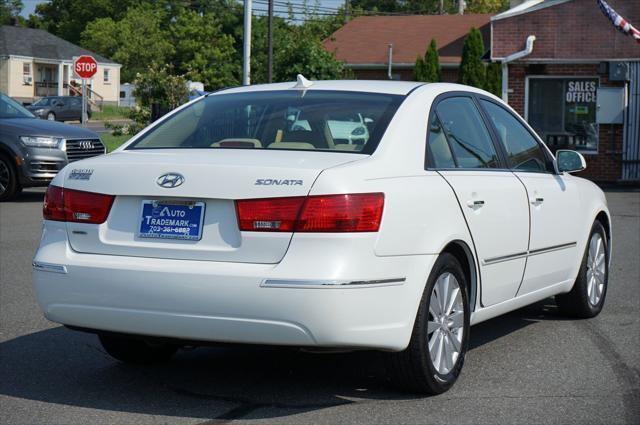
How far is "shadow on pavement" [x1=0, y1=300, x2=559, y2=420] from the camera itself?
563 centimetres

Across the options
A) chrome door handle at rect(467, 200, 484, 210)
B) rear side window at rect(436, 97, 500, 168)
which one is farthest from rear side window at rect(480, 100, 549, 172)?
chrome door handle at rect(467, 200, 484, 210)

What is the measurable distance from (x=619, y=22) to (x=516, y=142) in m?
20.4

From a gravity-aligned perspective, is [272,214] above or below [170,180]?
below

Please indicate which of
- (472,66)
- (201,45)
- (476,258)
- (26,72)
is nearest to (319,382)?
(476,258)

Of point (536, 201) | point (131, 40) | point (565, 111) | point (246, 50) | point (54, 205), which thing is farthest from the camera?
point (131, 40)

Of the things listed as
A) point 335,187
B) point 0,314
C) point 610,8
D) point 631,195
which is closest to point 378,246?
point 335,187

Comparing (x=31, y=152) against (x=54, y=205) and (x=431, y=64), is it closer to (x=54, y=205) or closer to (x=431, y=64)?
(x=54, y=205)

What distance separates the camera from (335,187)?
5.16 m

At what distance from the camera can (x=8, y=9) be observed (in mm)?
116750

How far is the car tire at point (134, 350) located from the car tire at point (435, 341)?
1498mm

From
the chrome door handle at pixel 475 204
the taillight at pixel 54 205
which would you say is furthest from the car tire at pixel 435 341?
the taillight at pixel 54 205

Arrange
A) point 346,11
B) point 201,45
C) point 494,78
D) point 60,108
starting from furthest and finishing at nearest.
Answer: point 346,11 < point 201,45 < point 60,108 < point 494,78

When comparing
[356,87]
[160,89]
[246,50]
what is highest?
[246,50]

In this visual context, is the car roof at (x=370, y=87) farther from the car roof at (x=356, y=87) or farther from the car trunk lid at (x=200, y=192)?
the car trunk lid at (x=200, y=192)
